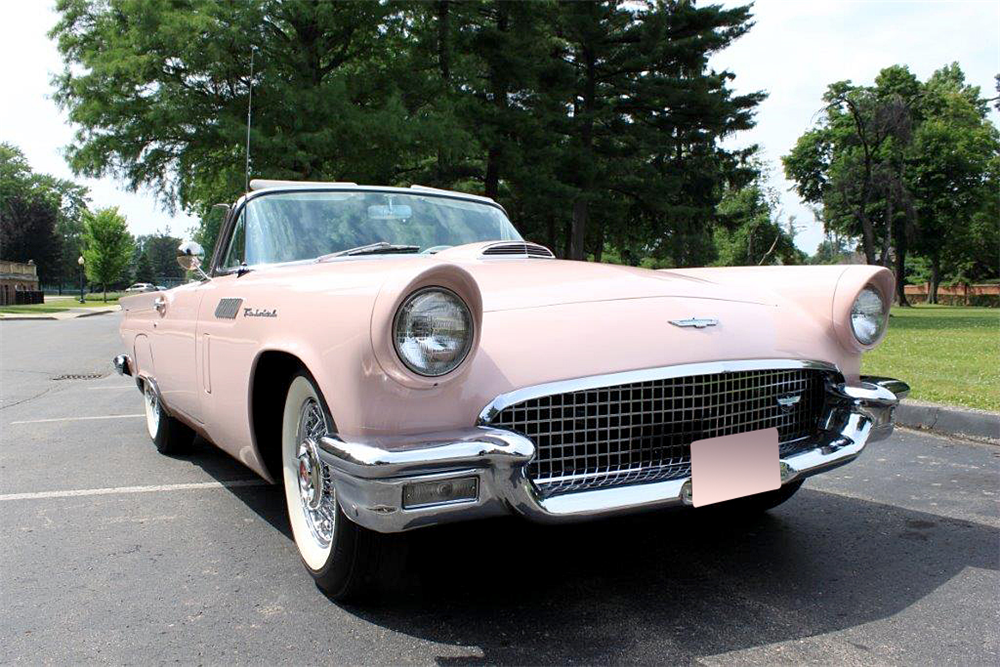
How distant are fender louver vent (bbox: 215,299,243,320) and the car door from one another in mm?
360

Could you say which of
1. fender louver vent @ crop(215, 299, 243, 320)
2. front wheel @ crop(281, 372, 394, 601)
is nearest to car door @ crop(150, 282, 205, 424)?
fender louver vent @ crop(215, 299, 243, 320)

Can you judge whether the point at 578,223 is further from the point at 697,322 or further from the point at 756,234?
the point at 756,234

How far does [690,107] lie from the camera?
24359 mm

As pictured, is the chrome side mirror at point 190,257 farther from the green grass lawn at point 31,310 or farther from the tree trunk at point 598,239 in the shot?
the green grass lawn at point 31,310

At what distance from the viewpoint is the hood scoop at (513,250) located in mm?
3418

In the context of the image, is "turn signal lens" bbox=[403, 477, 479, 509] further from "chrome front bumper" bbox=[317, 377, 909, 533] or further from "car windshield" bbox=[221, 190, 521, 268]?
"car windshield" bbox=[221, 190, 521, 268]

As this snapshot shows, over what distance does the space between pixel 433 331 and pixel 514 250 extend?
1429mm

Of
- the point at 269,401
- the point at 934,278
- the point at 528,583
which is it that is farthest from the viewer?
the point at 934,278

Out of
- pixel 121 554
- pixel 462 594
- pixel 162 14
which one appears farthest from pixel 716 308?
pixel 162 14

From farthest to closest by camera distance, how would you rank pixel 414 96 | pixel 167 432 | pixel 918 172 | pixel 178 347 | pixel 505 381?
pixel 918 172
pixel 414 96
pixel 167 432
pixel 178 347
pixel 505 381

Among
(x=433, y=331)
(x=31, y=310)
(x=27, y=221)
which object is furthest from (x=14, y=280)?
(x=433, y=331)

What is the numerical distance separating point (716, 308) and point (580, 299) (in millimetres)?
512

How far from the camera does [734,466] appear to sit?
8.02ft

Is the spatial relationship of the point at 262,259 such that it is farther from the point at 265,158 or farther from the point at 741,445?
the point at 265,158
